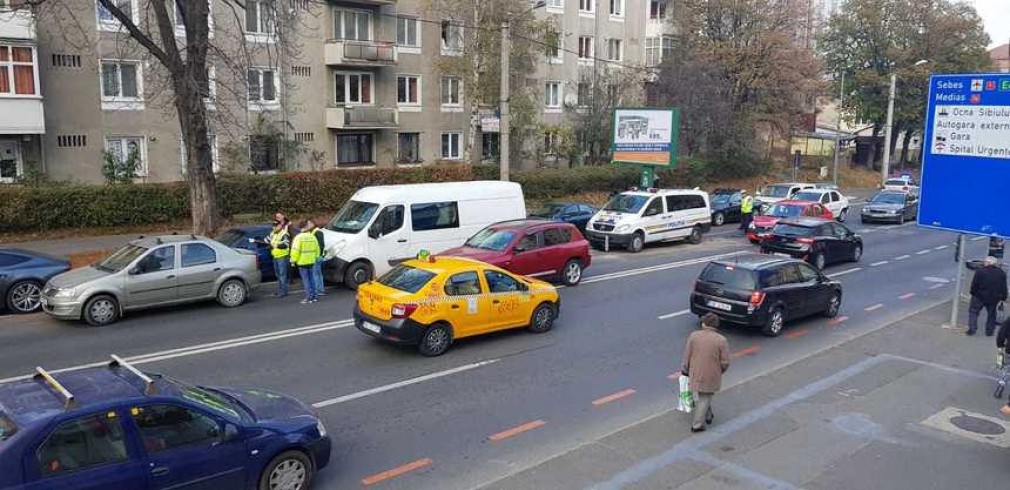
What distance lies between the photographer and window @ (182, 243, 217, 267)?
14930 millimetres

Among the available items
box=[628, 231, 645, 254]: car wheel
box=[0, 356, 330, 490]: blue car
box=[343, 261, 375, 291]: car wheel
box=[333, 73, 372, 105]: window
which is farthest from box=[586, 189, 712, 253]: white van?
box=[0, 356, 330, 490]: blue car

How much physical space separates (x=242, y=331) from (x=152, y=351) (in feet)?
5.41

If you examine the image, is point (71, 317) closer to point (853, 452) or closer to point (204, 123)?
point (204, 123)

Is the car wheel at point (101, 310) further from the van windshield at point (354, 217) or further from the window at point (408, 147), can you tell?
the window at point (408, 147)

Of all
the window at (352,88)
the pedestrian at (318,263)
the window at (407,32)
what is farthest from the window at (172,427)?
the window at (407,32)

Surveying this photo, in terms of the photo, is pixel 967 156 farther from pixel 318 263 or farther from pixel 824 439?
pixel 318 263

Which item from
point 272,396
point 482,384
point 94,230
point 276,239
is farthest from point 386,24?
point 272,396

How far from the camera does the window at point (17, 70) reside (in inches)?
964

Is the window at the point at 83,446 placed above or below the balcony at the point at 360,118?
below

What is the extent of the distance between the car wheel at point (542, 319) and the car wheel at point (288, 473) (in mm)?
6778

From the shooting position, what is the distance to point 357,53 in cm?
3312

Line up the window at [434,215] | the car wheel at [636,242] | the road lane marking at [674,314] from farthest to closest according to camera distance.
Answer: the car wheel at [636,242] < the window at [434,215] < the road lane marking at [674,314]

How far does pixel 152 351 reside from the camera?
39.8 ft

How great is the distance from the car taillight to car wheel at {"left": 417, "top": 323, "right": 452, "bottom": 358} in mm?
425
